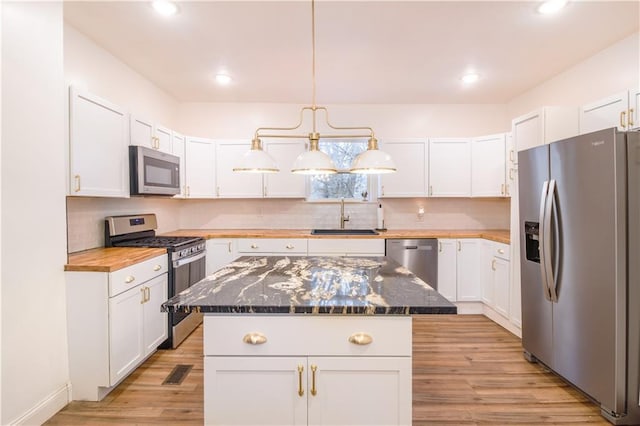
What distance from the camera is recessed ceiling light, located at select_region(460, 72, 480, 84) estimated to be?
3311mm

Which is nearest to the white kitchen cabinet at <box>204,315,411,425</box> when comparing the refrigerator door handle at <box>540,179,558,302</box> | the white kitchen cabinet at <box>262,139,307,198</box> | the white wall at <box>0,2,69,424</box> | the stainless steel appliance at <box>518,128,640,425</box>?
the white wall at <box>0,2,69,424</box>

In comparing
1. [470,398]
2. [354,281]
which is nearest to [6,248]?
[354,281]

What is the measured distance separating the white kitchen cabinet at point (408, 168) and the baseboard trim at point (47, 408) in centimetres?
342

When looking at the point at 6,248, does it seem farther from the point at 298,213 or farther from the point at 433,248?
the point at 433,248

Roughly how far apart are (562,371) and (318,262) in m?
1.82

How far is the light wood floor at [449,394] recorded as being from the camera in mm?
1978

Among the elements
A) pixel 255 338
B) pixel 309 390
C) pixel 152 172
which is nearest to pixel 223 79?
pixel 152 172

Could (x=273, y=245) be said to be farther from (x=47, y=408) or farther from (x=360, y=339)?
(x=360, y=339)

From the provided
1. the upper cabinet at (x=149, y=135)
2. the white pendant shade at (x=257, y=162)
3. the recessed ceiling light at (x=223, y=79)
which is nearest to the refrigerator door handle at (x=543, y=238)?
the white pendant shade at (x=257, y=162)

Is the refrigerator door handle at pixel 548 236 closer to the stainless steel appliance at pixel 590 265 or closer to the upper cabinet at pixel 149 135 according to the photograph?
the stainless steel appliance at pixel 590 265

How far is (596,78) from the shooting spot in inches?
115

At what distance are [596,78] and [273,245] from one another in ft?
11.3

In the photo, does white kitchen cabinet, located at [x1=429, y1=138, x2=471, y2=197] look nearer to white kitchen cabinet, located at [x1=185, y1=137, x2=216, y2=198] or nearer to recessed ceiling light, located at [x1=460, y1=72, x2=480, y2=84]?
recessed ceiling light, located at [x1=460, y1=72, x2=480, y2=84]

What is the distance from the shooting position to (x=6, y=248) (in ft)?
5.67
